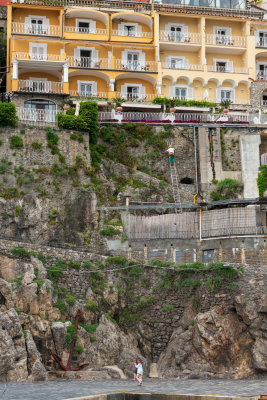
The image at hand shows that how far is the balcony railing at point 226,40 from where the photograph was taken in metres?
60.1

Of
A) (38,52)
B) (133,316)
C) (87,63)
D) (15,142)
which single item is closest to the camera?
(133,316)

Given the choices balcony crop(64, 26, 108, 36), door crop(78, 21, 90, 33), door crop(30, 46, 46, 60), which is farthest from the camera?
door crop(78, 21, 90, 33)

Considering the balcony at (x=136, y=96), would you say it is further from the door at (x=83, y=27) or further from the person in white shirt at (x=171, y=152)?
the person in white shirt at (x=171, y=152)

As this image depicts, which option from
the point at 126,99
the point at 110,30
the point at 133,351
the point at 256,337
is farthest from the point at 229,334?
the point at 110,30

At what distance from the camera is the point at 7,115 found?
4722 centimetres

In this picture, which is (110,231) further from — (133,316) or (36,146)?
(36,146)

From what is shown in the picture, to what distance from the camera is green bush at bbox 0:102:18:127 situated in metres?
47.2

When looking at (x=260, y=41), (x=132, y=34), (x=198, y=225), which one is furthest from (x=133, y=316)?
(x=260, y=41)

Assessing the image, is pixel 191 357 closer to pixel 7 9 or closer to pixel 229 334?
pixel 229 334

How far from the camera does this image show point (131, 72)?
56.9 meters

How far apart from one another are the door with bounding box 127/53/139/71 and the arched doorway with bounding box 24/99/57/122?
7049 mm

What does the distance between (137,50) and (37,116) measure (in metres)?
11.1

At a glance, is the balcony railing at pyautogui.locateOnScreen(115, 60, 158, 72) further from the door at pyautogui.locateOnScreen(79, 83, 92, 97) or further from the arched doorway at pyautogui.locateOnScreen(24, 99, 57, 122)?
the arched doorway at pyautogui.locateOnScreen(24, 99, 57, 122)

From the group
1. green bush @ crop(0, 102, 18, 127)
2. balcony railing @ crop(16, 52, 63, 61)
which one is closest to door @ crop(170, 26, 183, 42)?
balcony railing @ crop(16, 52, 63, 61)
